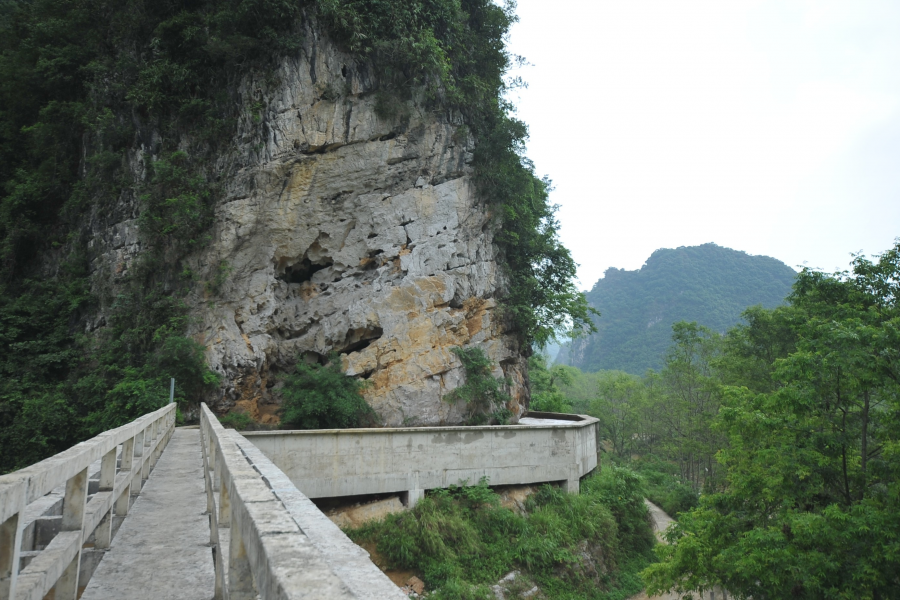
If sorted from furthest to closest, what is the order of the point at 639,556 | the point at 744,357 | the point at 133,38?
1. the point at 744,357
2. the point at 133,38
3. the point at 639,556

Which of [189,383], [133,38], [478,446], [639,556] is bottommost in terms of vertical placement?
[639,556]

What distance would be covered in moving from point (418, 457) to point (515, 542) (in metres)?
3.52

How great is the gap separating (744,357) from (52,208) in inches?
1231

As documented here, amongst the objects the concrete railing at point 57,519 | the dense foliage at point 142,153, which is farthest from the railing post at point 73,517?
the dense foliage at point 142,153

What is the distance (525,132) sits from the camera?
2308cm

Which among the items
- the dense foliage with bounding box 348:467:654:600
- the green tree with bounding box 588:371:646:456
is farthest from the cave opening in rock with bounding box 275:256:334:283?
the green tree with bounding box 588:371:646:456

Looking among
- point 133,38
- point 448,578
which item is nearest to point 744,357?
point 448,578

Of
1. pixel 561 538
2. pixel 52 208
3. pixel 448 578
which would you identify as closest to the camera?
pixel 448 578

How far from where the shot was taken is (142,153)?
19.3m

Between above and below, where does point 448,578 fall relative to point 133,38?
below

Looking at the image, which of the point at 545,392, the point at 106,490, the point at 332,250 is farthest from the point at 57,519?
the point at 545,392

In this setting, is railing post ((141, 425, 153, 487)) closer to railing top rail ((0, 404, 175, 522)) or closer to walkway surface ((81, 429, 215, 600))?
walkway surface ((81, 429, 215, 600))

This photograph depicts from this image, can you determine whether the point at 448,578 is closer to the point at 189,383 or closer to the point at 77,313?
the point at 189,383

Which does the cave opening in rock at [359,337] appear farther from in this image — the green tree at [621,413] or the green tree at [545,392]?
the green tree at [621,413]
